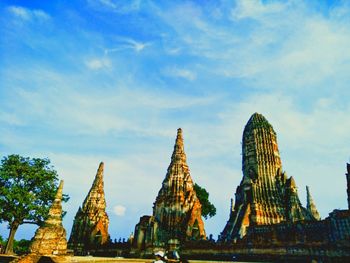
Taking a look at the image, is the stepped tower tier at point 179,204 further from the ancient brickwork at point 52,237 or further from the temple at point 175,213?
the ancient brickwork at point 52,237

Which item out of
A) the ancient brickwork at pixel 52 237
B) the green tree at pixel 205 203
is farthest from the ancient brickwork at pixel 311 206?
the ancient brickwork at pixel 52 237

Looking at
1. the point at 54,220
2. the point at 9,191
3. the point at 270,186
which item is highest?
the point at 270,186

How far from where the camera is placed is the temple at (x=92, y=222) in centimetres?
3650

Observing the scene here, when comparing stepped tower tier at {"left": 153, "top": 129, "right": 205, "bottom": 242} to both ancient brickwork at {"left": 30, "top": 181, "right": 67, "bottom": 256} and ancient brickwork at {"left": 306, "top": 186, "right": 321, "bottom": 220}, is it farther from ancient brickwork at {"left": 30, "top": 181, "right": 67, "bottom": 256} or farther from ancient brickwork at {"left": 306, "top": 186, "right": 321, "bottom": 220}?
ancient brickwork at {"left": 306, "top": 186, "right": 321, "bottom": 220}

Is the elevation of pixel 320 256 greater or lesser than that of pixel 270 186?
lesser

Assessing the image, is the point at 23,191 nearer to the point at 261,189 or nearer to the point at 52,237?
the point at 52,237

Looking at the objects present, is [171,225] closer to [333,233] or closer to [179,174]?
[179,174]

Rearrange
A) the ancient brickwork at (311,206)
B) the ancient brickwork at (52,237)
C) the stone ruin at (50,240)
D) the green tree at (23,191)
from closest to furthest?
the stone ruin at (50,240) < the ancient brickwork at (52,237) < the green tree at (23,191) < the ancient brickwork at (311,206)

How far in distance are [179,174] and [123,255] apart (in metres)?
11.6

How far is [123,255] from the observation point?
29.3 m

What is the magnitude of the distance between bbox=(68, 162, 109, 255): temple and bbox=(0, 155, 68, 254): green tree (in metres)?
9.50

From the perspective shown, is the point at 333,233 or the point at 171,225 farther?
the point at 171,225

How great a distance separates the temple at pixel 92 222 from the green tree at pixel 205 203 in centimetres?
1436

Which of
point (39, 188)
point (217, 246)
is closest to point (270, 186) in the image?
point (217, 246)
